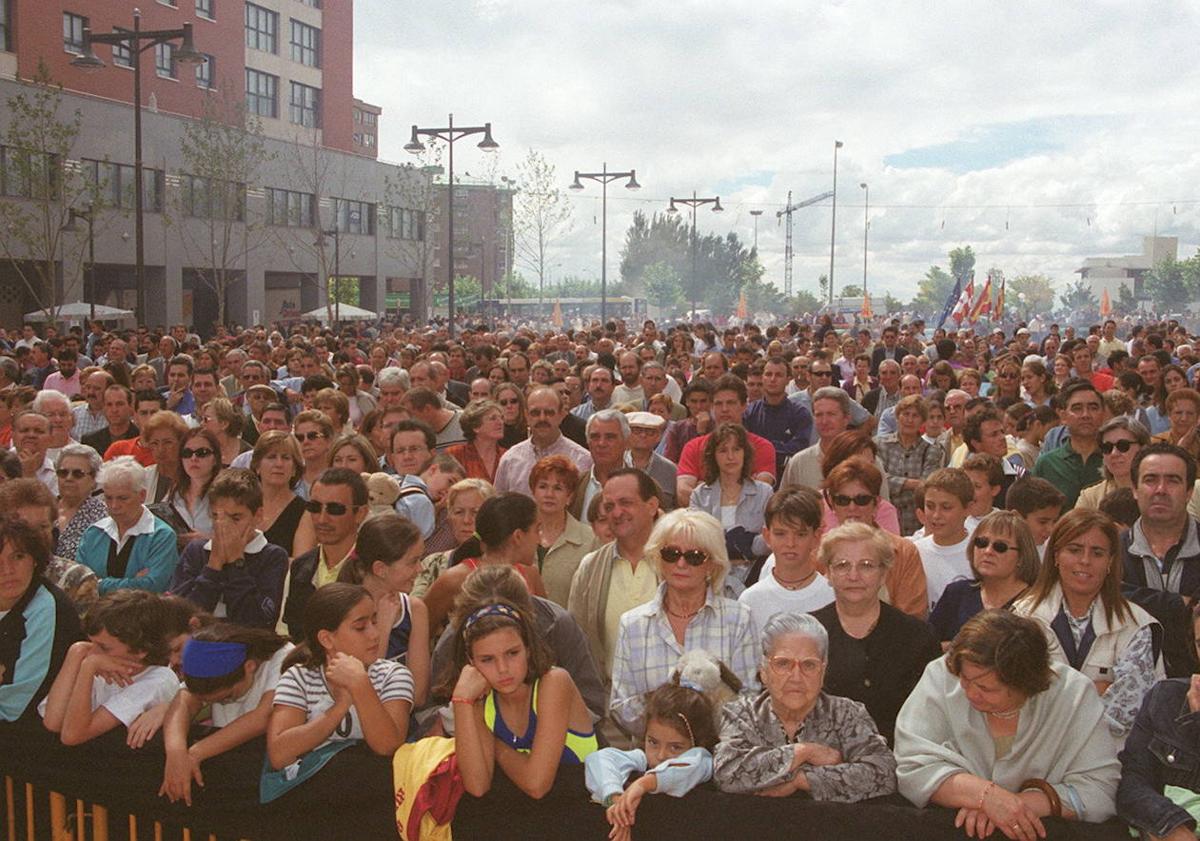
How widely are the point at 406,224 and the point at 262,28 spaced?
45.3ft

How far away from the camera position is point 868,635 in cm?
466

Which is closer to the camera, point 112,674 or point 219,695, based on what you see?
point 219,695

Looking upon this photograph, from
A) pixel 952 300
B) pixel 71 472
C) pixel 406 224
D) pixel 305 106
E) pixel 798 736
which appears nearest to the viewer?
pixel 798 736

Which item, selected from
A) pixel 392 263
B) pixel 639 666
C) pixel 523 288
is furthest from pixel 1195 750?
pixel 523 288

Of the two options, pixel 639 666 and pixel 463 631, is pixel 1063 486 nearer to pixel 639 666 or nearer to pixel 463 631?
pixel 639 666

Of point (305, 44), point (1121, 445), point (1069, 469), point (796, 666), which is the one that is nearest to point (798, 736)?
point (796, 666)

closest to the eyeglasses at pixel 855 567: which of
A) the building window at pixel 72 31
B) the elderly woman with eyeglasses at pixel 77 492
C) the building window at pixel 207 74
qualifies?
the elderly woman with eyeglasses at pixel 77 492

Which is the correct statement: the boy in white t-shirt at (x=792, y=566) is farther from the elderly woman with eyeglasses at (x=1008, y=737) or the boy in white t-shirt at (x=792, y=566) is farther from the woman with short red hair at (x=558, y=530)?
the elderly woman with eyeglasses at (x=1008, y=737)

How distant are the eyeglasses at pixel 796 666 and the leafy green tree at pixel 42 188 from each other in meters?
22.3

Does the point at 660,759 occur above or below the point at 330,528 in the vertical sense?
below

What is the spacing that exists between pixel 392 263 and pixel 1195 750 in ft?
214

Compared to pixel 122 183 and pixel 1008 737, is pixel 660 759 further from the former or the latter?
pixel 122 183

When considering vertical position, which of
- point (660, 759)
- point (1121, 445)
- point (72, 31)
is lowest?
point (660, 759)

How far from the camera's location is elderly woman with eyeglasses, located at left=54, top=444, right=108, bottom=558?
7254 millimetres
